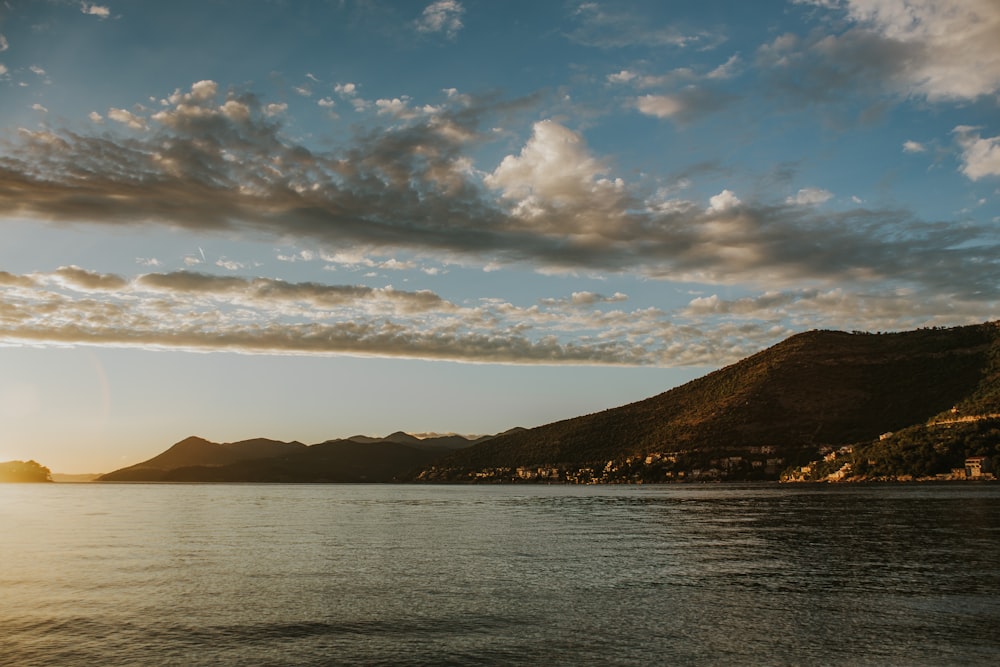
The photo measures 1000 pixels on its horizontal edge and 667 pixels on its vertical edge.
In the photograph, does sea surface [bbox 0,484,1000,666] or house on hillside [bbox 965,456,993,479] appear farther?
house on hillside [bbox 965,456,993,479]

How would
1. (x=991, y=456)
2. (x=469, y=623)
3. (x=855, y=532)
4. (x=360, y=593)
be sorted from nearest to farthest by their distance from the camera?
(x=469, y=623)
(x=360, y=593)
(x=855, y=532)
(x=991, y=456)

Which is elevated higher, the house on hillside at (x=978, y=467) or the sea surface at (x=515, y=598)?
the sea surface at (x=515, y=598)

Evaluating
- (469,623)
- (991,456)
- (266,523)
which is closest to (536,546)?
(469,623)

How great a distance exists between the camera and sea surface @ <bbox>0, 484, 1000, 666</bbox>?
982 inches

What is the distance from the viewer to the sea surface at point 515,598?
25.0 metres

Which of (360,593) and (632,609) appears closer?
(632,609)

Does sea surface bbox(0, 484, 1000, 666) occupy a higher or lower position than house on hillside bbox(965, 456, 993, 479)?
higher

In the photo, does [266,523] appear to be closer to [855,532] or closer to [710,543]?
[710,543]

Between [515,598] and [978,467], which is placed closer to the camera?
[515,598]

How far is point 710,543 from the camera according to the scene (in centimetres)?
5738

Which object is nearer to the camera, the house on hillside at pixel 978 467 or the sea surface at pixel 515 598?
the sea surface at pixel 515 598

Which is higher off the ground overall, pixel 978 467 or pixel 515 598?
pixel 515 598

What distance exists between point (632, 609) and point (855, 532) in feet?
134

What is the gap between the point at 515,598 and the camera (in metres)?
34.3
